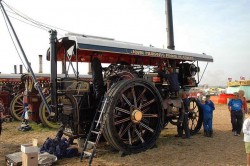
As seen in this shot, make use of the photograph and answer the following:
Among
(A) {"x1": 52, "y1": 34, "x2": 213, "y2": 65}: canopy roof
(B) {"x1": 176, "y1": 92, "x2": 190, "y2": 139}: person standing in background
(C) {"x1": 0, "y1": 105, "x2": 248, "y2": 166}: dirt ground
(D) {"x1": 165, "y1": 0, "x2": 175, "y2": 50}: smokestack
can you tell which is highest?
(D) {"x1": 165, "y1": 0, "x2": 175, "y2": 50}: smokestack

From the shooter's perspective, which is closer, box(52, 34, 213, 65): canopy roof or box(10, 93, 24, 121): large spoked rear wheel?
box(52, 34, 213, 65): canopy roof

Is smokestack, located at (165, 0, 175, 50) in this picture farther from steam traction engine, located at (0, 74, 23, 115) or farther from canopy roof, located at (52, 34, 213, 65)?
steam traction engine, located at (0, 74, 23, 115)

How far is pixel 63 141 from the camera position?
6.64m

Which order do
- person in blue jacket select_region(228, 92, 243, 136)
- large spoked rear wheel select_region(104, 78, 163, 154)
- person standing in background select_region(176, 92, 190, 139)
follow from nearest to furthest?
1. large spoked rear wheel select_region(104, 78, 163, 154)
2. person standing in background select_region(176, 92, 190, 139)
3. person in blue jacket select_region(228, 92, 243, 136)

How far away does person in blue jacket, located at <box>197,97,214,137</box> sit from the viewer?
8867 mm

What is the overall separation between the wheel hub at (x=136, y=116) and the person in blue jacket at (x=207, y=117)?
308 cm

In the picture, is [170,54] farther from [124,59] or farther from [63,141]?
[63,141]

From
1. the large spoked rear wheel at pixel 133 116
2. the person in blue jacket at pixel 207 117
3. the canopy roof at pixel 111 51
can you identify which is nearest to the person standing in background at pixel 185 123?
the person in blue jacket at pixel 207 117

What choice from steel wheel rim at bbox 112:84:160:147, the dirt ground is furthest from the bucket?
steel wheel rim at bbox 112:84:160:147

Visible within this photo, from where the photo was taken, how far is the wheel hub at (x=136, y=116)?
670 cm

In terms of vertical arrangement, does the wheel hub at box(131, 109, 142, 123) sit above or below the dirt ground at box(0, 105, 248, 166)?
above

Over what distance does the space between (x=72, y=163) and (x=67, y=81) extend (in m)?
1.96

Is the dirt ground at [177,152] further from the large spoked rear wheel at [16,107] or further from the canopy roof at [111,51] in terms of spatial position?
the large spoked rear wheel at [16,107]

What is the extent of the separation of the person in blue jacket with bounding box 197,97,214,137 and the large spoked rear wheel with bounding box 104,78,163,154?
7.58 feet
